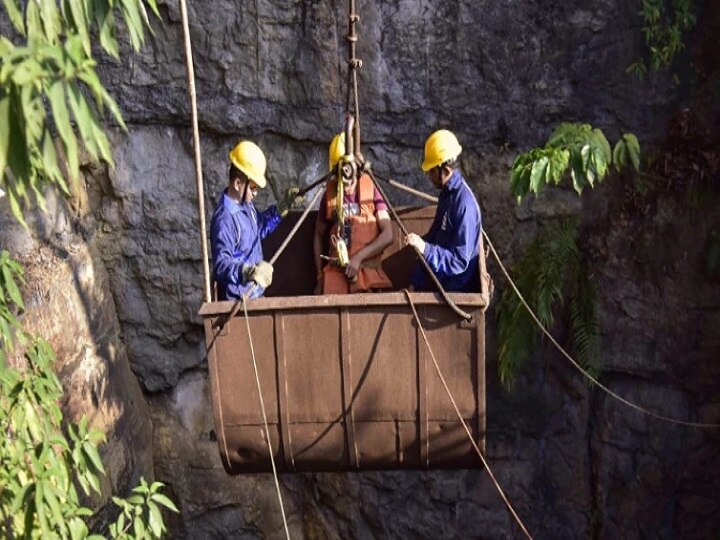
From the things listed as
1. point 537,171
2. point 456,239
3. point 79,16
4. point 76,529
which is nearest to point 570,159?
point 537,171

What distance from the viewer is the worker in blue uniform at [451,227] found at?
18.1 feet

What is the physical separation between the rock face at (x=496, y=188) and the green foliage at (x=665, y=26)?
0.41 ft

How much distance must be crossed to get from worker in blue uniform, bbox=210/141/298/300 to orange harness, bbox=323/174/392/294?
47 centimetres

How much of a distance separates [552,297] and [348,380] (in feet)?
10.9

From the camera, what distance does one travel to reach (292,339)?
17.2 feet

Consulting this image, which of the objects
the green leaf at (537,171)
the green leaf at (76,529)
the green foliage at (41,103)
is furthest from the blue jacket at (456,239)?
the green foliage at (41,103)

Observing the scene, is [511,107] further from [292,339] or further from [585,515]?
[292,339]

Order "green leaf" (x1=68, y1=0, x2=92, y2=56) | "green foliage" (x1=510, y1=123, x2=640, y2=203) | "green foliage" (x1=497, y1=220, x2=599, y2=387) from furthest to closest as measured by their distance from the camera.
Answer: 1. "green foliage" (x1=497, y1=220, x2=599, y2=387)
2. "green foliage" (x1=510, y1=123, x2=640, y2=203)
3. "green leaf" (x1=68, y1=0, x2=92, y2=56)

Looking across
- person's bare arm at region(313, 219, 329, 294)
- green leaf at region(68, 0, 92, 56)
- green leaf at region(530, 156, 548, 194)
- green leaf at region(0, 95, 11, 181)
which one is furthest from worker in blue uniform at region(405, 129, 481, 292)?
green leaf at region(0, 95, 11, 181)

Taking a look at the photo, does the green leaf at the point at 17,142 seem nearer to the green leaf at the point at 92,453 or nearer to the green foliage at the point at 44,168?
the green foliage at the point at 44,168

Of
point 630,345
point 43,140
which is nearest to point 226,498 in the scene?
point 630,345

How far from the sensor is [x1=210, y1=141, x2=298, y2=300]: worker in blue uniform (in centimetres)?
556

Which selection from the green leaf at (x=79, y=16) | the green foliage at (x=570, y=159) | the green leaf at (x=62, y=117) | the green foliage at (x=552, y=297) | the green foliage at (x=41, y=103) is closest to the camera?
the green leaf at (x=62, y=117)

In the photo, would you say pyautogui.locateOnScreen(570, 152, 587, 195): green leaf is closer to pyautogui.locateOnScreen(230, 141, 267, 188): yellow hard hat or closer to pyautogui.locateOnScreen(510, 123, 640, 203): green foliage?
pyautogui.locateOnScreen(510, 123, 640, 203): green foliage
